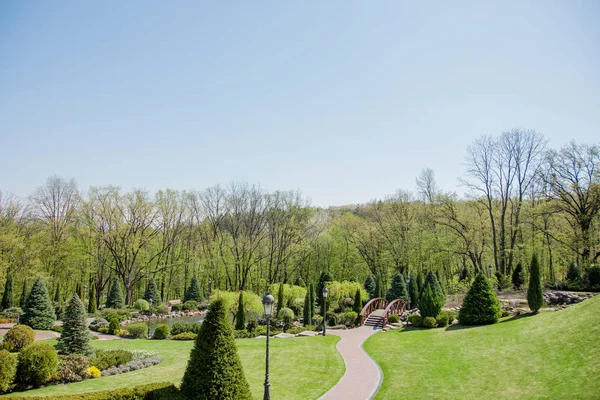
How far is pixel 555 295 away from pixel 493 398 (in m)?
17.3

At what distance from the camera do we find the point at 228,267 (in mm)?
49781

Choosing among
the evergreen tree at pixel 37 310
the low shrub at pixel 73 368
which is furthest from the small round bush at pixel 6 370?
the evergreen tree at pixel 37 310

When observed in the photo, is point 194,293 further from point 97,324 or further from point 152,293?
point 97,324

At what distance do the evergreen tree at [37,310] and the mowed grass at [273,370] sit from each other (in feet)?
22.2

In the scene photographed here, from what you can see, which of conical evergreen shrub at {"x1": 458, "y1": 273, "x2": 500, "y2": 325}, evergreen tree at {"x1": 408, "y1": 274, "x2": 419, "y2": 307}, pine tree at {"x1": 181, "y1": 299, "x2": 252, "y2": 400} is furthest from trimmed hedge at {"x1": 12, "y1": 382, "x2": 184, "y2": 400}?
evergreen tree at {"x1": 408, "y1": 274, "x2": 419, "y2": 307}

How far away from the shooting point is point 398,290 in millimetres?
36781

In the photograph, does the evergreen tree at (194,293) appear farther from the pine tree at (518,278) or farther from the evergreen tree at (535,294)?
the evergreen tree at (535,294)

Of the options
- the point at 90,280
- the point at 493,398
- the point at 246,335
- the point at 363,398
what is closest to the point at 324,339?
the point at 246,335

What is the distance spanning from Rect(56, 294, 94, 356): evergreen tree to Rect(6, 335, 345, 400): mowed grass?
9.89 feet

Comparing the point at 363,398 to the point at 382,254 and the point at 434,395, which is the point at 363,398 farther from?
the point at 382,254

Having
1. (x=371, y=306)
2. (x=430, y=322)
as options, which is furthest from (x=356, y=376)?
(x=371, y=306)

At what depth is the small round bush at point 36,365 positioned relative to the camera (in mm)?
12906

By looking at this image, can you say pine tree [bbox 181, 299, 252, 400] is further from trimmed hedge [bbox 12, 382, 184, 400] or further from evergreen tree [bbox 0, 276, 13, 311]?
evergreen tree [bbox 0, 276, 13, 311]

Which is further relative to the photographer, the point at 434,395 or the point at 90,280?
the point at 90,280
